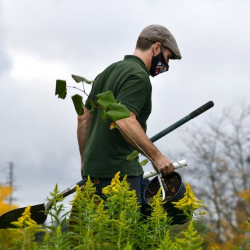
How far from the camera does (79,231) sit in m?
2.95

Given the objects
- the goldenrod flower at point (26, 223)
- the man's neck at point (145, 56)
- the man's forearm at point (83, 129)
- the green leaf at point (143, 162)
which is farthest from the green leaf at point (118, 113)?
the man's forearm at point (83, 129)

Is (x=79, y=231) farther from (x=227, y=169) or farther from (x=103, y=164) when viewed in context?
(x=227, y=169)

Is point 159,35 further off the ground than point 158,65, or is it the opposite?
point 159,35

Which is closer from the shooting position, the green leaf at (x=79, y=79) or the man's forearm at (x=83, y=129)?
the green leaf at (x=79, y=79)

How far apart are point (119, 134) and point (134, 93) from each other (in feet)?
1.24

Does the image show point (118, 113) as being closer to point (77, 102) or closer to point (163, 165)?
point (77, 102)

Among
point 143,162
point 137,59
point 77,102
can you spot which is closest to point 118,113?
point 77,102

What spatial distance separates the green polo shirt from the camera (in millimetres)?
4420

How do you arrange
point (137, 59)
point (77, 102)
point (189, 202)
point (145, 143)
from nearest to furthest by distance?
point (189, 202) → point (77, 102) → point (145, 143) → point (137, 59)

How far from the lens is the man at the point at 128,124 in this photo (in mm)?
4258

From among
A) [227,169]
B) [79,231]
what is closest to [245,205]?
[227,169]

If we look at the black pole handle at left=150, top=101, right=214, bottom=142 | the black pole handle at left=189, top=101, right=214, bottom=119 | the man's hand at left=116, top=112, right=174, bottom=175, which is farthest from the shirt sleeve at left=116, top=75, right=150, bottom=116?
the black pole handle at left=189, top=101, right=214, bottom=119

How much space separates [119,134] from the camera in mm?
4535

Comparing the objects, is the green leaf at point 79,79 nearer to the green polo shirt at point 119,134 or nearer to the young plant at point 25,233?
the young plant at point 25,233
